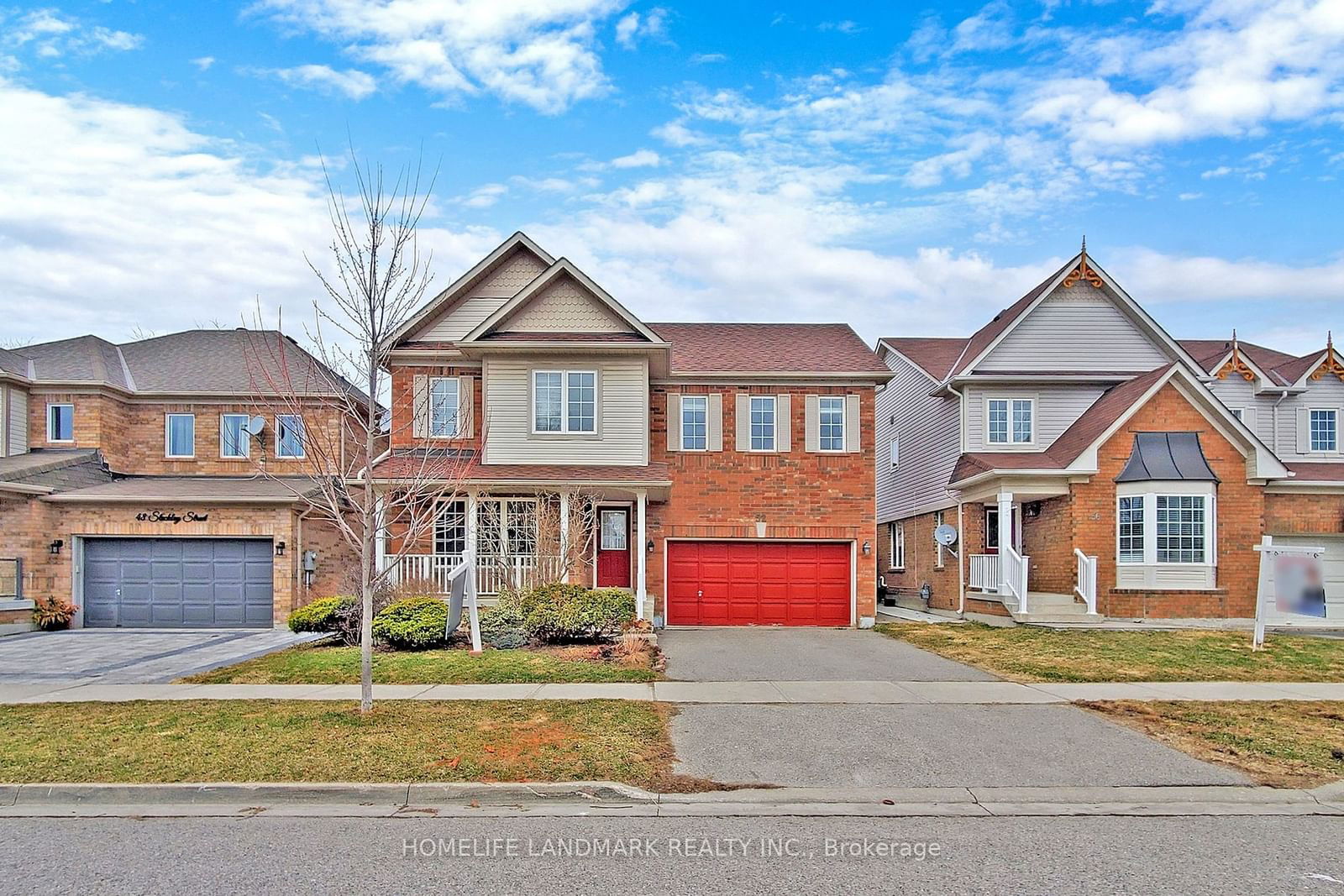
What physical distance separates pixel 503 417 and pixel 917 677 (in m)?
10.7

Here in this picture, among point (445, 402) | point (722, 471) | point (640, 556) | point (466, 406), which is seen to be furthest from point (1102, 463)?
point (445, 402)

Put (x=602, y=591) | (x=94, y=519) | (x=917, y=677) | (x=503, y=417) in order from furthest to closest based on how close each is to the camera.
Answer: (x=94, y=519), (x=503, y=417), (x=602, y=591), (x=917, y=677)

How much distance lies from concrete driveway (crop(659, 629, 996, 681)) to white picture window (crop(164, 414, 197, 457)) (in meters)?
13.9

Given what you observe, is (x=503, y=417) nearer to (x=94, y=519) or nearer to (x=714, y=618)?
(x=714, y=618)

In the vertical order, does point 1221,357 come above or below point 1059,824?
above

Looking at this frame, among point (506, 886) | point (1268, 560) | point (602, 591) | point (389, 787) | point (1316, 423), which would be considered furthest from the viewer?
point (1316, 423)

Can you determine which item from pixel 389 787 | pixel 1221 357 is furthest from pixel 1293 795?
pixel 1221 357

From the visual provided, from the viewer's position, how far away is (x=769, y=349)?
78.6 feet

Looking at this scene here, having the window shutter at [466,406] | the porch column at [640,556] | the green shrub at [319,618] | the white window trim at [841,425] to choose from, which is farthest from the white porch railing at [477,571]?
the white window trim at [841,425]

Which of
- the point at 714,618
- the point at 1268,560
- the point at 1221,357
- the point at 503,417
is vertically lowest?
the point at 714,618

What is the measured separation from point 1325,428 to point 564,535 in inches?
829

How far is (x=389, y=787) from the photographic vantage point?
764cm

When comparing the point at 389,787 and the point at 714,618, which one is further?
the point at 714,618

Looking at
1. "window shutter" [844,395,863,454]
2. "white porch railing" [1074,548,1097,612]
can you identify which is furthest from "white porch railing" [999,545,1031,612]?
"window shutter" [844,395,863,454]
